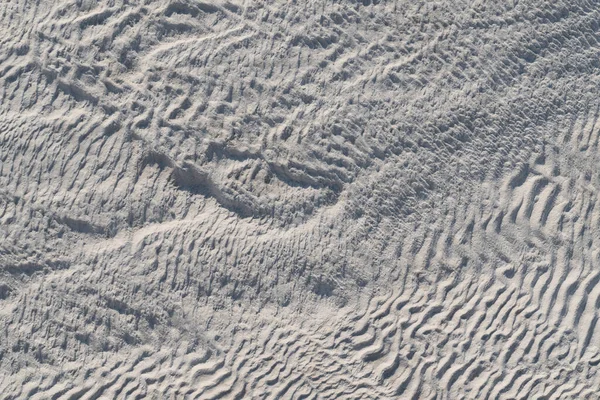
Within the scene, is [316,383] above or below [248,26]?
below

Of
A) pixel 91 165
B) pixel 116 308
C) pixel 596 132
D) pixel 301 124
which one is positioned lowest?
pixel 116 308

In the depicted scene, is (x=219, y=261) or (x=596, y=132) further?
(x=596, y=132)

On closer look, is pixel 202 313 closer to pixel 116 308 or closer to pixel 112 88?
pixel 116 308

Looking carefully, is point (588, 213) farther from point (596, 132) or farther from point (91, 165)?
point (91, 165)

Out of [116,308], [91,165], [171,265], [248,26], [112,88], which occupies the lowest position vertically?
[116,308]

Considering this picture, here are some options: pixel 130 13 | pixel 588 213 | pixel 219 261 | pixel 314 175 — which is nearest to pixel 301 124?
pixel 314 175

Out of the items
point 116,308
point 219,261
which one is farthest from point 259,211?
point 116,308
